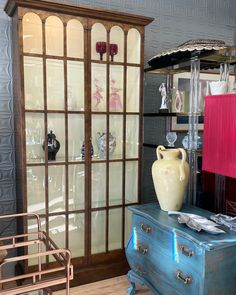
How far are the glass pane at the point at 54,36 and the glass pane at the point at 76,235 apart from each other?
1.30 meters

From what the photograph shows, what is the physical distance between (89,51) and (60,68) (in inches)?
10.4

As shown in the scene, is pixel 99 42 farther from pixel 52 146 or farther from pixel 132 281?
pixel 132 281

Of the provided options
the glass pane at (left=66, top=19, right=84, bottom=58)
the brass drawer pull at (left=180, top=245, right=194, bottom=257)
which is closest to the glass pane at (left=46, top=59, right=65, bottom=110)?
the glass pane at (left=66, top=19, right=84, bottom=58)

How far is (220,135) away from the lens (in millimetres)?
1634

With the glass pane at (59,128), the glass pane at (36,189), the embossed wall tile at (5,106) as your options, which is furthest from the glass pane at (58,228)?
the embossed wall tile at (5,106)

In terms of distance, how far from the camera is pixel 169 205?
7.07ft

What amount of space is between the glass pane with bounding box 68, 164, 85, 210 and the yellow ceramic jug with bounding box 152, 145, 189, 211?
2.05 feet

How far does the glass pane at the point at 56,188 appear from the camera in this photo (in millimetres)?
2365

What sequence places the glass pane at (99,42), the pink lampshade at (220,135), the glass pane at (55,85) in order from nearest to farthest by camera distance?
the pink lampshade at (220,135)
the glass pane at (55,85)
the glass pane at (99,42)

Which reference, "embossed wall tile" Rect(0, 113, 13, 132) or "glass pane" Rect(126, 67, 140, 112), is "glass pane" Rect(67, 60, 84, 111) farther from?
"embossed wall tile" Rect(0, 113, 13, 132)

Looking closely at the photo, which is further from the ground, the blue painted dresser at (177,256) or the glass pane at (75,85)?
the glass pane at (75,85)

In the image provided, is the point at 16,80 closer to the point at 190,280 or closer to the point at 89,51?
the point at 89,51

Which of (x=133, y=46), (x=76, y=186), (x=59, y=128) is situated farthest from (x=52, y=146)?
(x=133, y=46)

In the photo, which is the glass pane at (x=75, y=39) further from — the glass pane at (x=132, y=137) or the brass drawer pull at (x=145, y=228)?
the brass drawer pull at (x=145, y=228)
